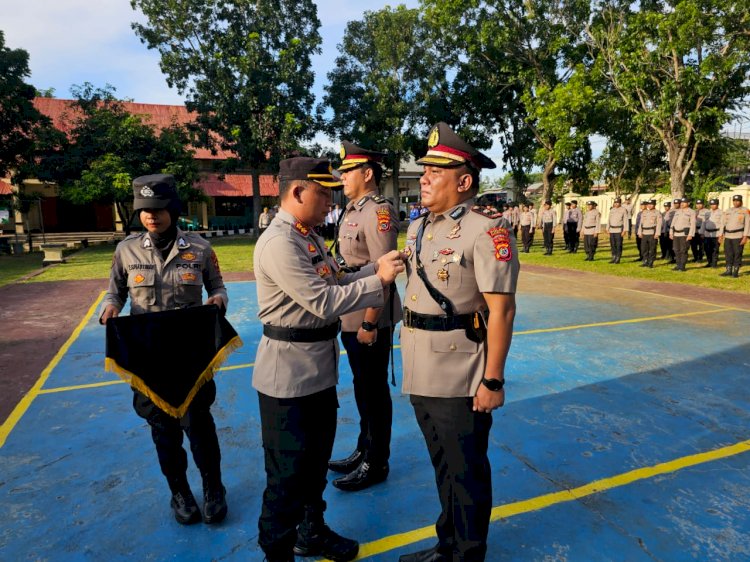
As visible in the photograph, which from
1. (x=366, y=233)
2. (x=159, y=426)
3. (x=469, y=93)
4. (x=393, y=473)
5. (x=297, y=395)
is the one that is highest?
(x=469, y=93)

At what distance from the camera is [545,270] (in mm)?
13398

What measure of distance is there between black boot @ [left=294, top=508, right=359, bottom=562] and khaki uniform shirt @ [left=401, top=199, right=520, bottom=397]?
2.79 feet

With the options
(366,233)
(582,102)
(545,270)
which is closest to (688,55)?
(582,102)

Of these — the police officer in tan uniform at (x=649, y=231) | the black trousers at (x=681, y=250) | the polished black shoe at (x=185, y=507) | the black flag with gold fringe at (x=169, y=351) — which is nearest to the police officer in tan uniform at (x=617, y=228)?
the police officer in tan uniform at (x=649, y=231)

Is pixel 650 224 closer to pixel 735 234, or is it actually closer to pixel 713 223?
pixel 713 223

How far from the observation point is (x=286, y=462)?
7.34ft

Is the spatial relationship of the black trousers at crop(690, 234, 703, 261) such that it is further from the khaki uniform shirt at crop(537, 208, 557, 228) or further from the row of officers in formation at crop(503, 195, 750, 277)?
the khaki uniform shirt at crop(537, 208, 557, 228)

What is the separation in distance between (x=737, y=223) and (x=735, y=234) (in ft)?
0.87

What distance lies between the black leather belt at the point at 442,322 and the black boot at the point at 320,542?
44.1 inches

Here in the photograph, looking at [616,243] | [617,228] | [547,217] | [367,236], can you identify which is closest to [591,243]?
[616,243]

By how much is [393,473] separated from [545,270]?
1119 cm

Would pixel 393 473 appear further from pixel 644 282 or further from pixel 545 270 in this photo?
pixel 545 270

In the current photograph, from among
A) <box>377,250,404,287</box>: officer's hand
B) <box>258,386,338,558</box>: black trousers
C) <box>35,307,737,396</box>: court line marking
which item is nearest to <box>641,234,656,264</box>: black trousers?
<box>35,307,737,396</box>: court line marking

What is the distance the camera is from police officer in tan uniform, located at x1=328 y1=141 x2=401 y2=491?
10.3 ft
